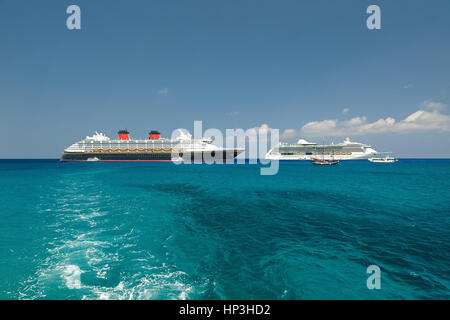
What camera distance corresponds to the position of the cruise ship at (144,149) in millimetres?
99125

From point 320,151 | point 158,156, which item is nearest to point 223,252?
point 158,156

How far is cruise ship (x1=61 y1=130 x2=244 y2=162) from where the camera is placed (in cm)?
9912

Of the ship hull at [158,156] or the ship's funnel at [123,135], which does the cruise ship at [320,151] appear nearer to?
the ship hull at [158,156]

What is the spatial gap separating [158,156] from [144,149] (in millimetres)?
10663

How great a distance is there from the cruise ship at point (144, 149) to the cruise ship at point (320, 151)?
1796 inches

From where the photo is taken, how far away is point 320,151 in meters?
122

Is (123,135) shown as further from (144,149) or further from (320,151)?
(320,151)

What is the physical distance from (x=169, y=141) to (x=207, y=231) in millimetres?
98346

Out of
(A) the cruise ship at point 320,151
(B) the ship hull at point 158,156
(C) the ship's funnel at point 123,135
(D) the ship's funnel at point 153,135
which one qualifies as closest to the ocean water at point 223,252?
(B) the ship hull at point 158,156

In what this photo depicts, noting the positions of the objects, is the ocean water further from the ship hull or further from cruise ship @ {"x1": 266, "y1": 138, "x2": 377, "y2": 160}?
cruise ship @ {"x1": 266, "y1": 138, "x2": 377, "y2": 160}

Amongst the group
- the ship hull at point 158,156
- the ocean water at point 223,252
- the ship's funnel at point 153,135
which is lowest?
the ocean water at point 223,252
